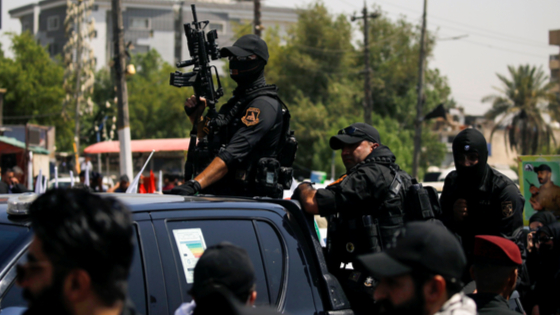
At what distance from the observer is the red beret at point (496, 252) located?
2506mm

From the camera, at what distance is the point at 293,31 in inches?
1606

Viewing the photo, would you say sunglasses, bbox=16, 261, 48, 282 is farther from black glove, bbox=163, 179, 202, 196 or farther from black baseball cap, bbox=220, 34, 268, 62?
black baseball cap, bbox=220, 34, 268, 62

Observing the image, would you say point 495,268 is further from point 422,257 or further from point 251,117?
point 251,117

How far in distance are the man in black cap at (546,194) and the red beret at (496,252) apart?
3962mm

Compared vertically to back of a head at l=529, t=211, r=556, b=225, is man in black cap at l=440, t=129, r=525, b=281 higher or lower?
higher

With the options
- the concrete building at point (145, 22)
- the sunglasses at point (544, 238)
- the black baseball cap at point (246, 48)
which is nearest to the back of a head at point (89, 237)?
the black baseball cap at point (246, 48)

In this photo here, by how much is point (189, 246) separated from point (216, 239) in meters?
0.14

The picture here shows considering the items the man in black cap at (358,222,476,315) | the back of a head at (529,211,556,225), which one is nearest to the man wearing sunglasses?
the man in black cap at (358,222,476,315)

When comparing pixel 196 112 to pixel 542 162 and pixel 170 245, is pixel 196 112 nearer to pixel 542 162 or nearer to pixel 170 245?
pixel 170 245

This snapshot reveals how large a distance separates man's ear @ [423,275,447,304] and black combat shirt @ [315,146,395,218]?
1291 mm

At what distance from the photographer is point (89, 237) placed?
1.37 meters

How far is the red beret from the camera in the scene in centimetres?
251

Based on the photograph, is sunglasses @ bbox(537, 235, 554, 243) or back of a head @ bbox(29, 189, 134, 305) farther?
sunglasses @ bbox(537, 235, 554, 243)

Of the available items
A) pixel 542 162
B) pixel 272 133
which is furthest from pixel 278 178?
pixel 542 162
